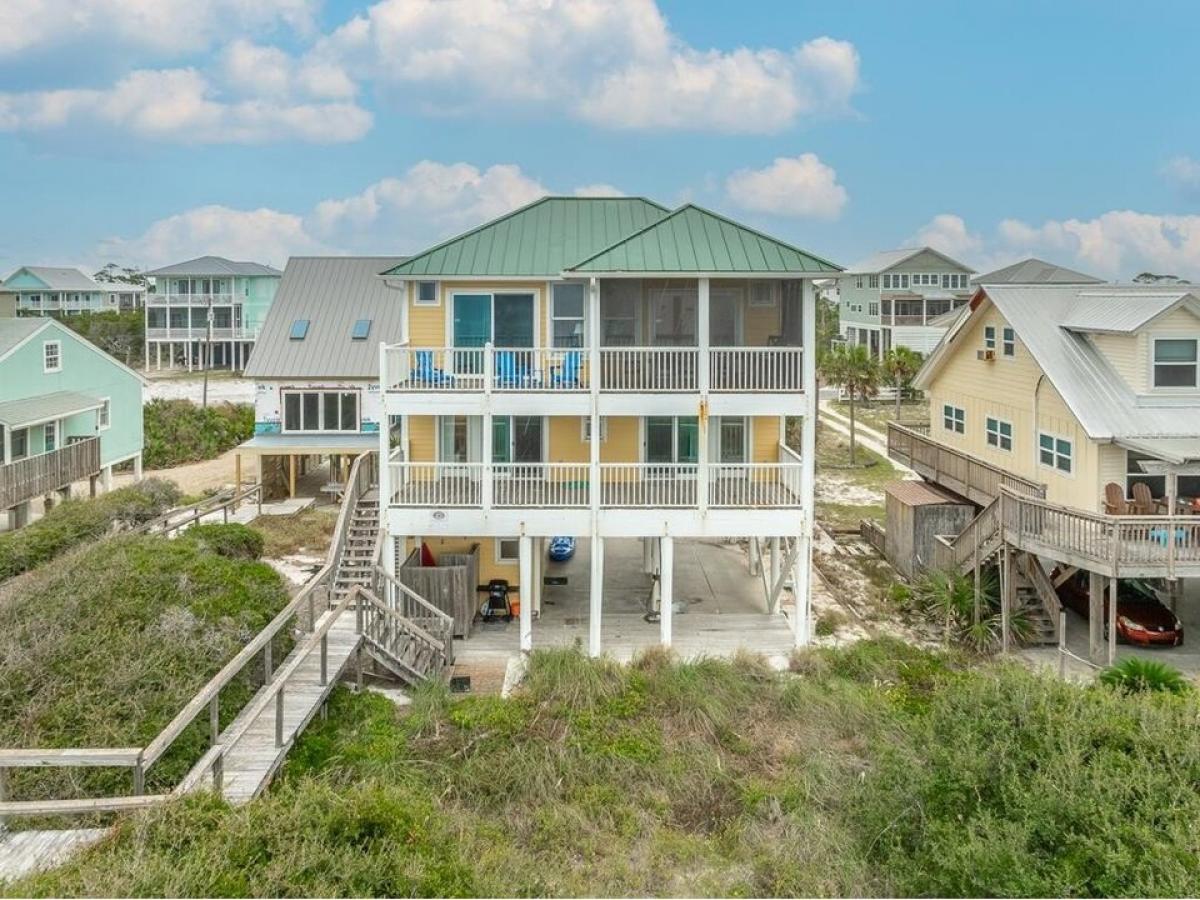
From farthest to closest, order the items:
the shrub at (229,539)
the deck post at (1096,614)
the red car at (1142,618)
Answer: the shrub at (229,539) < the red car at (1142,618) < the deck post at (1096,614)

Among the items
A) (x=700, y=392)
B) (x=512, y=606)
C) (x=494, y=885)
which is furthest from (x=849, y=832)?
(x=512, y=606)

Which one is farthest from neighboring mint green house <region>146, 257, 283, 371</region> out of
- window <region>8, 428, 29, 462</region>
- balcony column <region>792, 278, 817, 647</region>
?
balcony column <region>792, 278, 817, 647</region>

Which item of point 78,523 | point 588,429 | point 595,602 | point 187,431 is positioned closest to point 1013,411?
point 588,429

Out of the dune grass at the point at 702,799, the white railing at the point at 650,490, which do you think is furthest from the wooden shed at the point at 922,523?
the dune grass at the point at 702,799

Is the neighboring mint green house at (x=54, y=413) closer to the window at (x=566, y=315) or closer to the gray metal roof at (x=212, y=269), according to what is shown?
the window at (x=566, y=315)

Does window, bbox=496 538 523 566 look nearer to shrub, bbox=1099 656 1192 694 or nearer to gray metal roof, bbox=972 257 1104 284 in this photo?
shrub, bbox=1099 656 1192 694

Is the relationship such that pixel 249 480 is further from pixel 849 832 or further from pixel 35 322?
pixel 849 832

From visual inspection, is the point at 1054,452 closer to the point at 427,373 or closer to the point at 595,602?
the point at 595,602
